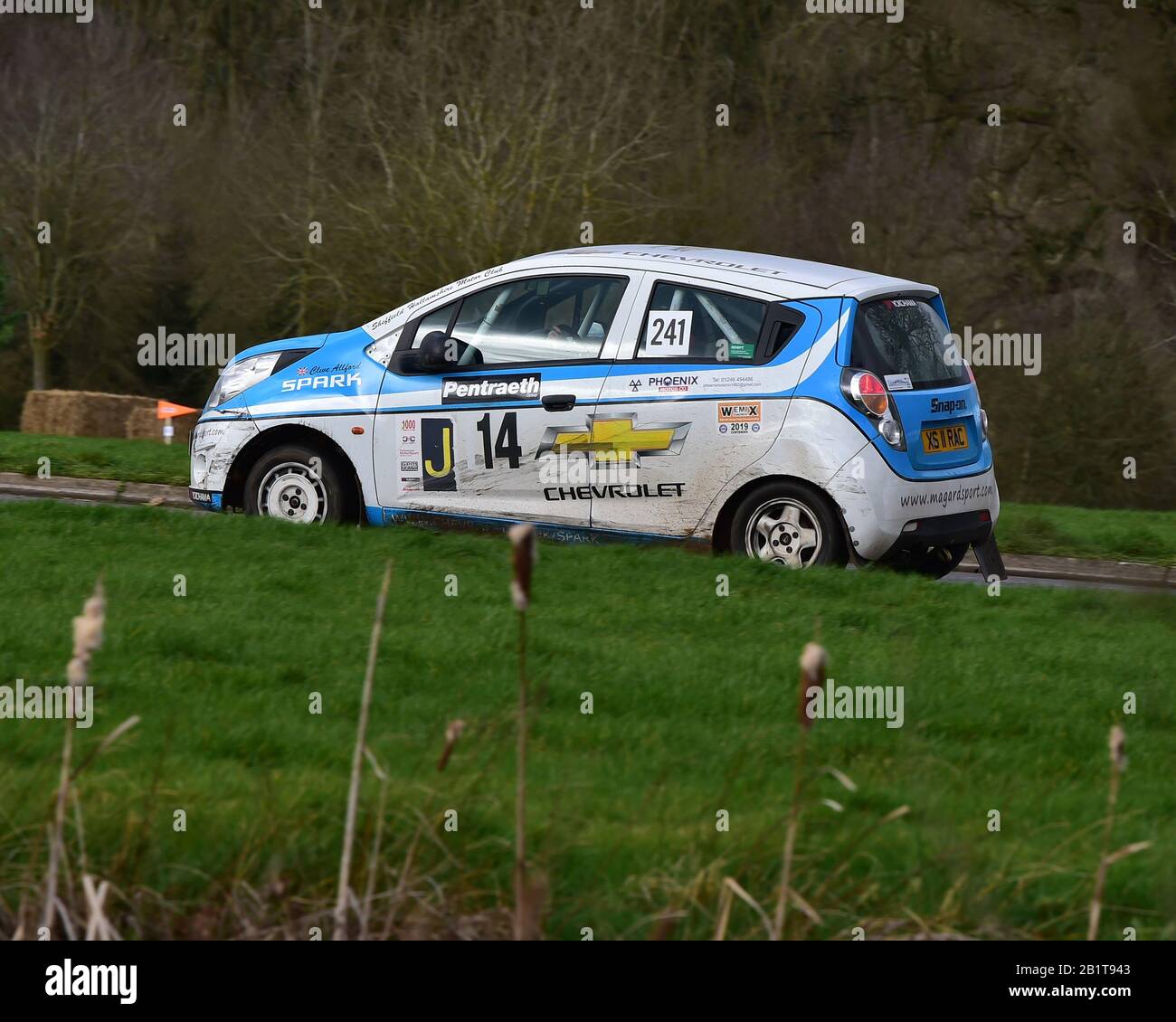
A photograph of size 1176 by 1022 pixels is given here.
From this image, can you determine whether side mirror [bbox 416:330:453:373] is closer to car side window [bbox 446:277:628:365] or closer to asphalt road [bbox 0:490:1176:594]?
car side window [bbox 446:277:628:365]

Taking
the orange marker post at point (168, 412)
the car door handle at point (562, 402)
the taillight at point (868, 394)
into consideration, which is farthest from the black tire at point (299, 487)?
the orange marker post at point (168, 412)

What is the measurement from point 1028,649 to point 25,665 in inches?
172

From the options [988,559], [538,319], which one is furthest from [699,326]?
[988,559]

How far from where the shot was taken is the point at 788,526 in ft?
33.7

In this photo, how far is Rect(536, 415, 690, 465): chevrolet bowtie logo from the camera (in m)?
10.3

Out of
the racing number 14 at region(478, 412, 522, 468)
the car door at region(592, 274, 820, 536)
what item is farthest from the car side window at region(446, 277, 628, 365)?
the racing number 14 at region(478, 412, 522, 468)

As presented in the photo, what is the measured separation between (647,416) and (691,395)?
0.29m

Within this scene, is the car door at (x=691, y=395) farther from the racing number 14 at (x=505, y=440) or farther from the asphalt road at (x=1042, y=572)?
the asphalt road at (x=1042, y=572)

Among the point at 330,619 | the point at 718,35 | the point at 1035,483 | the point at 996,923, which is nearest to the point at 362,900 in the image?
the point at 996,923

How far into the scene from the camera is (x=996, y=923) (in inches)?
182

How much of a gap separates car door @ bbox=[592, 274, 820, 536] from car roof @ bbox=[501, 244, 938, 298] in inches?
4.2

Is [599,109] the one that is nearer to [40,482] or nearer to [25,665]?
[40,482]
